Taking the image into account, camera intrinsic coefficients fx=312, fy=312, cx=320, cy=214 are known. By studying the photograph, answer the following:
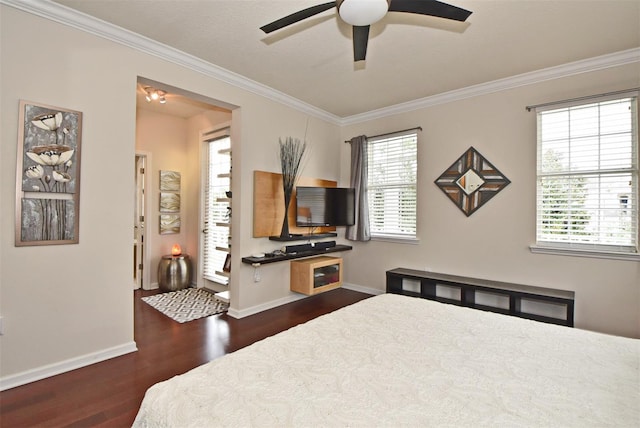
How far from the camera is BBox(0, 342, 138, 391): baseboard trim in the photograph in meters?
2.14

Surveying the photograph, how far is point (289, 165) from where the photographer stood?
4.15 meters

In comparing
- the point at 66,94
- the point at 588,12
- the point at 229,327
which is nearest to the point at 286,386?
the point at 229,327

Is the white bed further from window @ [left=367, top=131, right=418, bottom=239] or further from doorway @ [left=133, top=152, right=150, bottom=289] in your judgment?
doorway @ [left=133, top=152, right=150, bottom=289]

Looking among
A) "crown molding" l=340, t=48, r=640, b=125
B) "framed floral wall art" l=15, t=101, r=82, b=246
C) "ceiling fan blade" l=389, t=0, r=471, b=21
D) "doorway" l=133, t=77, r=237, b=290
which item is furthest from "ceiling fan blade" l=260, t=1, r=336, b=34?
"doorway" l=133, t=77, r=237, b=290

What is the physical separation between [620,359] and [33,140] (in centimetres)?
366

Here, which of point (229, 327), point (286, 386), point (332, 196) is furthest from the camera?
point (332, 196)

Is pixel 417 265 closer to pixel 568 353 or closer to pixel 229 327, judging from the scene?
pixel 229 327

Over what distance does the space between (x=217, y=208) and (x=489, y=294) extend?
12.5ft

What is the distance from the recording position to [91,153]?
2.50m

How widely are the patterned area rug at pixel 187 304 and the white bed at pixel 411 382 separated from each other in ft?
8.18

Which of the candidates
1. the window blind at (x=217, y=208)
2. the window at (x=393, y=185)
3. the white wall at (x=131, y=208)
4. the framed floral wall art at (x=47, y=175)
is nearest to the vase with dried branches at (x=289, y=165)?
the white wall at (x=131, y=208)

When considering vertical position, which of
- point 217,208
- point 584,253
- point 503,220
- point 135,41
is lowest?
point 584,253

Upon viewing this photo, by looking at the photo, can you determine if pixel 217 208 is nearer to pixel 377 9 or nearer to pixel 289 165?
pixel 289 165

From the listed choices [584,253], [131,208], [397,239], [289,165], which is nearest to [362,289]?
[397,239]
